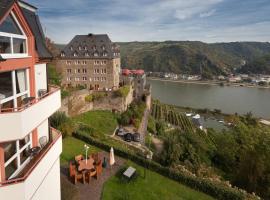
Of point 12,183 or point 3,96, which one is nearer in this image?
point 12,183

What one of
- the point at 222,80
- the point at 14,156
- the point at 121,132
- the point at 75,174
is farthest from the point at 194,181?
the point at 222,80

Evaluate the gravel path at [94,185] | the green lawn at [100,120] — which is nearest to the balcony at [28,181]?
the gravel path at [94,185]

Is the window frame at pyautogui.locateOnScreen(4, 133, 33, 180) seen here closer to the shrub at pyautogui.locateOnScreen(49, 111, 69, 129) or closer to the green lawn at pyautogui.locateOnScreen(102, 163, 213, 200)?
the green lawn at pyautogui.locateOnScreen(102, 163, 213, 200)

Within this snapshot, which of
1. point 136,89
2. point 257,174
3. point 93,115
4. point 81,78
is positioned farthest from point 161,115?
point 257,174

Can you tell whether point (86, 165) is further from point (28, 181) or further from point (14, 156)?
point (28, 181)

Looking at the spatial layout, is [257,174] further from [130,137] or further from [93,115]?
[93,115]
